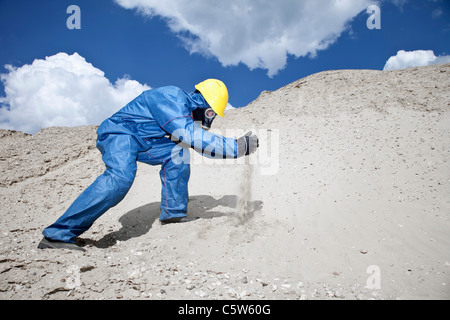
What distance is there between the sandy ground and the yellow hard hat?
128 centimetres

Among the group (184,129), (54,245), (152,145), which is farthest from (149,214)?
(184,129)

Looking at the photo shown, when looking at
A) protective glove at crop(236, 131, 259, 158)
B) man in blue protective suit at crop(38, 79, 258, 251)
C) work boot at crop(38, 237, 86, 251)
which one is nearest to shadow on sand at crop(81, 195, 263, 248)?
man in blue protective suit at crop(38, 79, 258, 251)

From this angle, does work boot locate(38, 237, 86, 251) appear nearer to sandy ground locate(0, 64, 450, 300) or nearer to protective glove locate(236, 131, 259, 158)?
sandy ground locate(0, 64, 450, 300)

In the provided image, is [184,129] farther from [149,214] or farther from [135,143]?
[149,214]

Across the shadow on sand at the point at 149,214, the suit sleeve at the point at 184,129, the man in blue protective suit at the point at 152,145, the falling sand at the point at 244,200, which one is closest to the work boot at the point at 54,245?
the man in blue protective suit at the point at 152,145

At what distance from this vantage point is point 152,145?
125 inches

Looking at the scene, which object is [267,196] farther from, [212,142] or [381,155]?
[381,155]

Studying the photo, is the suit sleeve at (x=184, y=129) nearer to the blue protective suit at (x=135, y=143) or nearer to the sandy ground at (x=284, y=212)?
the blue protective suit at (x=135, y=143)

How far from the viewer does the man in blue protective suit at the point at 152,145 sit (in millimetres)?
2523

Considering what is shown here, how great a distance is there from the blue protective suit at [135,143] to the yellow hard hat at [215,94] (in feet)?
0.30

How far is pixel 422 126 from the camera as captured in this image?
186 inches

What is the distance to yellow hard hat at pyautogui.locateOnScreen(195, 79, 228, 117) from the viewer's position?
305cm

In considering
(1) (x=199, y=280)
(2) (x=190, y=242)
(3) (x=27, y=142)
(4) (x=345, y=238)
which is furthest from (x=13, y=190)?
(4) (x=345, y=238)
